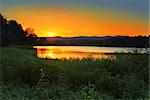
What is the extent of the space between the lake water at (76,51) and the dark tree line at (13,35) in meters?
0.38

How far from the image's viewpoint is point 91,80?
10.0 metres

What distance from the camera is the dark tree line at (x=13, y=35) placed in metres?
11.7

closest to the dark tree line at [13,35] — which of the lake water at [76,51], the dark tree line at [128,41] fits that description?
the lake water at [76,51]

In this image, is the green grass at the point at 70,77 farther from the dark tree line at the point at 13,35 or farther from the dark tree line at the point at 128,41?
the dark tree line at the point at 128,41

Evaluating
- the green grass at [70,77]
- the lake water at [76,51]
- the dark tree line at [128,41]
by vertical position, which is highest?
the dark tree line at [128,41]

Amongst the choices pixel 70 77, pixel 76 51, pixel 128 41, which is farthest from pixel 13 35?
pixel 128 41

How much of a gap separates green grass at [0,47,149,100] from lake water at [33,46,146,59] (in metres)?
0.36

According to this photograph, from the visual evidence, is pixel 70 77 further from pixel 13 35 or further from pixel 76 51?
pixel 13 35

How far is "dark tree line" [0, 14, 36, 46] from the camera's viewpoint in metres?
11.7

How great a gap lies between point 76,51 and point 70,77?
1.86 m

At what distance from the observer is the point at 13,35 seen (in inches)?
472

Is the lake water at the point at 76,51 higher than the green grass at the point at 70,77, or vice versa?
the lake water at the point at 76,51

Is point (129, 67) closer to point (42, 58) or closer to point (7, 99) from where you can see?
point (42, 58)

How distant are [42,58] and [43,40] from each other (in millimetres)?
489
